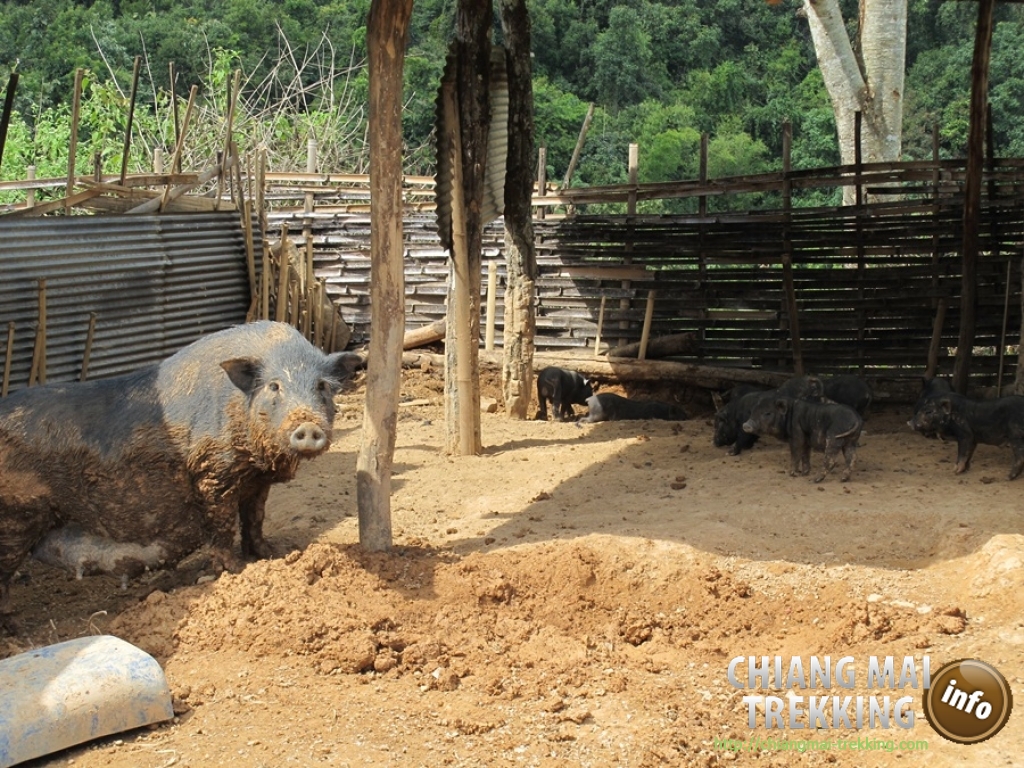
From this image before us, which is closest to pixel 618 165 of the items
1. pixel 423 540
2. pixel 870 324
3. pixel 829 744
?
pixel 870 324

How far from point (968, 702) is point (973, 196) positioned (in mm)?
6648

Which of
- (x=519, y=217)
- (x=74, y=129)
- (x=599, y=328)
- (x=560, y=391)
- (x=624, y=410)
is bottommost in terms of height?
(x=624, y=410)

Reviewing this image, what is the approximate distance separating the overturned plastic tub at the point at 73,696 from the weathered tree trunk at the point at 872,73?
1660 cm

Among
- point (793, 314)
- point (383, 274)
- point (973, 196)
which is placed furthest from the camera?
point (793, 314)

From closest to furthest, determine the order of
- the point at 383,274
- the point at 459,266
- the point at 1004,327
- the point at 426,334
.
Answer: the point at 383,274, the point at 459,266, the point at 1004,327, the point at 426,334

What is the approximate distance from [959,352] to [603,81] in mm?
22944

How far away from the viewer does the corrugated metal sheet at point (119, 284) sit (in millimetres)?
9359

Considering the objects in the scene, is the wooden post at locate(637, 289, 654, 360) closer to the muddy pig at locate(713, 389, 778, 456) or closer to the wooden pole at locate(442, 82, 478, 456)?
the muddy pig at locate(713, 389, 778, 456)

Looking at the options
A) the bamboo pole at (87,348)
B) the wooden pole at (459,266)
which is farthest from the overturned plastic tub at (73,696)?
the bamboo pole at (87,348)

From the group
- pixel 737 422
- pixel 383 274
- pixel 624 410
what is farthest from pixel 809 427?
pixel 383 274

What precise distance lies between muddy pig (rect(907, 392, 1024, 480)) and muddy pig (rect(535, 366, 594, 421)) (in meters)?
4.35

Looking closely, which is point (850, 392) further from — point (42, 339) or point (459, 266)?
point (42, 339)

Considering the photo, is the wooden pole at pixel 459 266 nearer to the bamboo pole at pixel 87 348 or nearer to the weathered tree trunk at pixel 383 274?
the weathered tree trunk at pixel 383 274

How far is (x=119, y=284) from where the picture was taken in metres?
10.6
